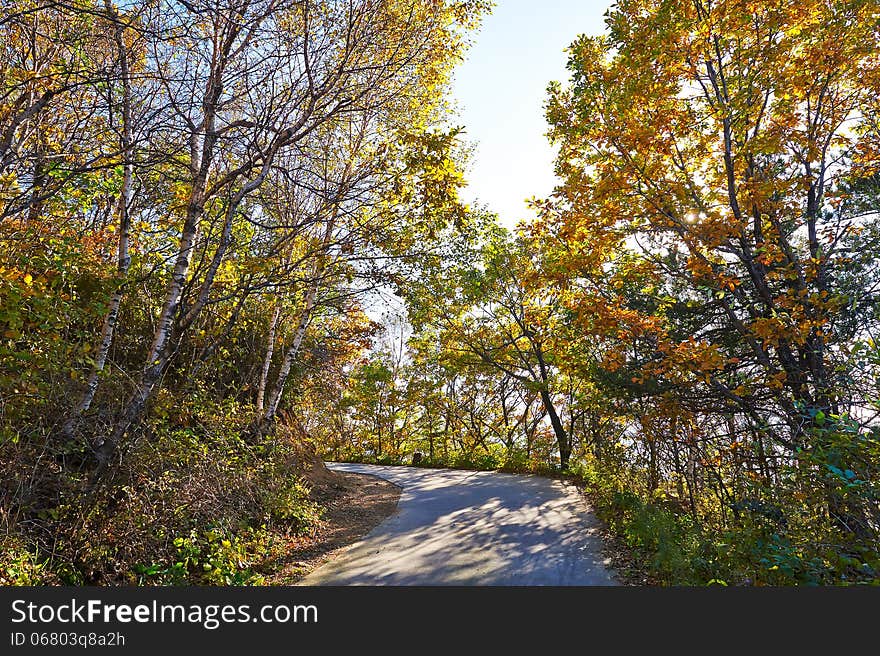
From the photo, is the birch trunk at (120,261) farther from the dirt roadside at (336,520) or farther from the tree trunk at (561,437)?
the tree trunk at (561,437)

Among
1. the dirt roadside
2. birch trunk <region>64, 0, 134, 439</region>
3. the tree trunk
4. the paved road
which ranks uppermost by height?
birch trunk <region>64, 0, 134, 439</region>

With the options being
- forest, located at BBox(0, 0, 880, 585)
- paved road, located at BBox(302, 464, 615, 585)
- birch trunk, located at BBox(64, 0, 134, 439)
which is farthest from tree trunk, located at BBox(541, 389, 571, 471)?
birch trunk, located at BBox(64, 0, 134, 439)

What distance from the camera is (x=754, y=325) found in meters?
6.23

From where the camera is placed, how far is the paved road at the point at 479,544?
5.47 meters

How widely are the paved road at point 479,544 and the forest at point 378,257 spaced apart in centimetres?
81

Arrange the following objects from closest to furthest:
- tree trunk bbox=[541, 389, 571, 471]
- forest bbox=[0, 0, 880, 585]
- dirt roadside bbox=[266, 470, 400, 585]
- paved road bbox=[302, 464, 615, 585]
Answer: forest bbox=[0, 0, 880, 585] → paved road bbox=[302, 464, 615, 585] → dirt roadside bbox=[266, 470, 400, 585] → tree trunk bbox=[541, 389, 571, 471]

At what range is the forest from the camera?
4.57 meters

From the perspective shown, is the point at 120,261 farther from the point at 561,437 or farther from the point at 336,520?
the point at 561,437

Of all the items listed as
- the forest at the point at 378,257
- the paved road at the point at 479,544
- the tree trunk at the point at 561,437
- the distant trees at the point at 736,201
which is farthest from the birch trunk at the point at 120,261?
the tree trunk at the point at 561,437

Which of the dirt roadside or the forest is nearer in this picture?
the forest

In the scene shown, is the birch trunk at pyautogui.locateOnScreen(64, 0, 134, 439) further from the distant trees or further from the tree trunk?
the tree trunk

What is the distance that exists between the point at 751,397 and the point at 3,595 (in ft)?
29.6

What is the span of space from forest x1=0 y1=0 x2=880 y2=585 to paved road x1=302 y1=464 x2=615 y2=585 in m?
0.81

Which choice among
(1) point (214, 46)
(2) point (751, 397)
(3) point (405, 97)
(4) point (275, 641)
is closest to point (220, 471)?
(4) point (275, 641)
